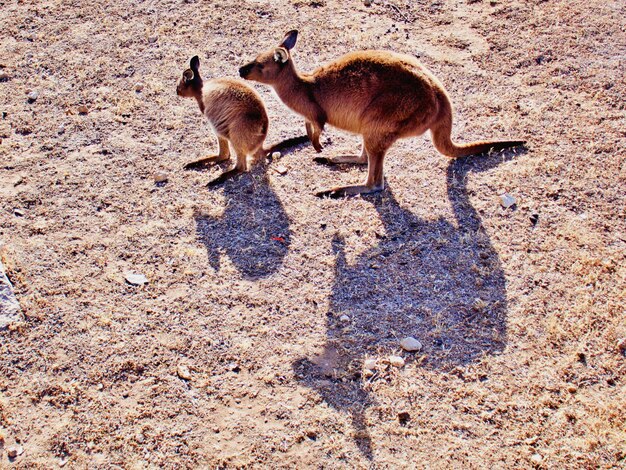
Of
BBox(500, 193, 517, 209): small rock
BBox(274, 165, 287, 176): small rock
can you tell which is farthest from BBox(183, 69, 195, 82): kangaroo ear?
BBox(500, 193, 517, 209): small rock

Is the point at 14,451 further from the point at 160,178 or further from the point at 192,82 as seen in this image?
the point at 192,82

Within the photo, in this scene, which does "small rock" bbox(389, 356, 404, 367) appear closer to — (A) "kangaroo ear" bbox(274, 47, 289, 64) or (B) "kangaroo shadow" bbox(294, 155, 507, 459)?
(B) "kangaroo shadow" bbox(294, 155, 507, 459)

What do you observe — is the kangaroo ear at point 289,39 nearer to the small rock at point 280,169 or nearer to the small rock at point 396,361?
the small rock at point 280,169

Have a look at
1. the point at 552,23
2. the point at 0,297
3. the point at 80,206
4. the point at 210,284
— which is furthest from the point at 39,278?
the point at 552,23

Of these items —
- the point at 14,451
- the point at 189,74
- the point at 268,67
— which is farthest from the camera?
the point at 189,74

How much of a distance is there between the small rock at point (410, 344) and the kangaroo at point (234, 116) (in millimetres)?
2088

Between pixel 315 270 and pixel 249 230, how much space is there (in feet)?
2.14

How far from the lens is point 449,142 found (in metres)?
4.75

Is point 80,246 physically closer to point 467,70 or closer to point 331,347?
point 331,347

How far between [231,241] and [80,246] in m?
1.12

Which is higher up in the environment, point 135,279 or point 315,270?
point 135,279

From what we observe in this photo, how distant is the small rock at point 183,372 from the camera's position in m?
3.66

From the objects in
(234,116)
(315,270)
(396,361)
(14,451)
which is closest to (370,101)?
(234,116)

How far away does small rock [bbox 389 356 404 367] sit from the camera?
3.67 m
